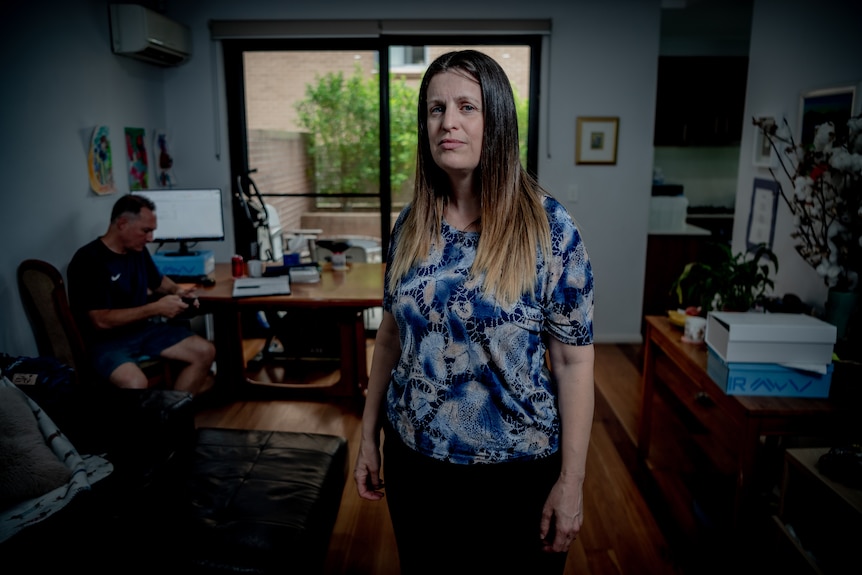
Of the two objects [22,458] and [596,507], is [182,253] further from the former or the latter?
[596,507]

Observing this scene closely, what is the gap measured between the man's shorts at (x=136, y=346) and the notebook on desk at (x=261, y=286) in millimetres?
343

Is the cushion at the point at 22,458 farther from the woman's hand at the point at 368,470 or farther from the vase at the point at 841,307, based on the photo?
the vase at the point at 841,307

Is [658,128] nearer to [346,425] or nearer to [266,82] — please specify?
[266,82]

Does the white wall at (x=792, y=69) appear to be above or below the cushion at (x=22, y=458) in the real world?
above

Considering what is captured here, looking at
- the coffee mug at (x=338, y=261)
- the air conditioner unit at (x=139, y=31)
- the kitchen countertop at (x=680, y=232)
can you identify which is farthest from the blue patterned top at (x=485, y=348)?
the kitchen countertop at (x=680, y=232)

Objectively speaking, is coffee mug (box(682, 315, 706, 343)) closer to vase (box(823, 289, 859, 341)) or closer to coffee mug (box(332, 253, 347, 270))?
vase (box(823, 289, 859, 341))

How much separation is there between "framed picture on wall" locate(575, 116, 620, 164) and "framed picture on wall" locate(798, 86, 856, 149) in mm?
1736

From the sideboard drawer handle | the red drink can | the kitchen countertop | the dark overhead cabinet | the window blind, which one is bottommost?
the sideboard drawer handle

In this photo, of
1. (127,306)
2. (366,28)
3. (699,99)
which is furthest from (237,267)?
(699,99)

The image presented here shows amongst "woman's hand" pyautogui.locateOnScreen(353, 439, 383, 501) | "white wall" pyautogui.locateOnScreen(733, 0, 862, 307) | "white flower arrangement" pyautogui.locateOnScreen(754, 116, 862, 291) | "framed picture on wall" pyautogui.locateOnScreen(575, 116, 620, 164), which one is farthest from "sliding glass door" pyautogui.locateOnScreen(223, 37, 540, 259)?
"woman's hand" pyautogui.locateOnScreen(353, 439, 383, 501)

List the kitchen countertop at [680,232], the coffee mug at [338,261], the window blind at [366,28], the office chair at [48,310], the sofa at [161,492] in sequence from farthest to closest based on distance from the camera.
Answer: the kitchen countertop at [680,232] → the window blind at [366,28] → the coffee mug at [338,261] → the office chair at [48,310] → the sofa at [161,492]

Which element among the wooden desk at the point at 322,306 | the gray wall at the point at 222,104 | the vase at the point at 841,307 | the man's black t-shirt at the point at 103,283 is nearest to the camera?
the vase at the point at 841,307

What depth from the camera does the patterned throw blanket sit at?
1.54m

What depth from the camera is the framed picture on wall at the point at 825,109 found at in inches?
86.7
